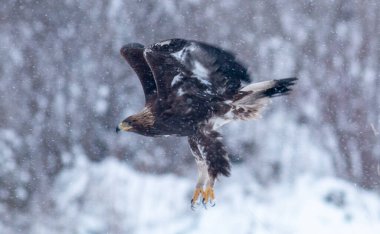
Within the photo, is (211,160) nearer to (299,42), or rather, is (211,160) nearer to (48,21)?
(299,42)

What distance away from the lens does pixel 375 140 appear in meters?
4.95

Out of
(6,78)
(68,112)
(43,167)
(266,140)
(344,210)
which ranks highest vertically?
(6,78)

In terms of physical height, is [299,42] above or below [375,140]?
above

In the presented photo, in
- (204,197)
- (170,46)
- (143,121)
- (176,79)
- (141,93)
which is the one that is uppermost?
(170,46)

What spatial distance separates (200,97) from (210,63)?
31 centimetres

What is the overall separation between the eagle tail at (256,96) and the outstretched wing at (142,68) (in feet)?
2.02

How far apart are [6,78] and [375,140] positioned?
3.85 meters

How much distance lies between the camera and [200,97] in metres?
3.48

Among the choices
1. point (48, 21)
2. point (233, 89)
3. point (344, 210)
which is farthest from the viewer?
point (48, 21)

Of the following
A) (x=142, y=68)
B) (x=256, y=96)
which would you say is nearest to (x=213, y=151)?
(x=256, y=96)

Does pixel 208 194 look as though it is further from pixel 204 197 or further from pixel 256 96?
pixel 256 96

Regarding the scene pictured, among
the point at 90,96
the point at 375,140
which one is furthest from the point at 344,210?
the point at 90,96

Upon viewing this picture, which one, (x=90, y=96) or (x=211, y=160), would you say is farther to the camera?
(x=90, y=96)

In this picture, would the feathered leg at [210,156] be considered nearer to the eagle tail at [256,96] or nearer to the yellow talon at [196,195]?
the yellow talon at [196,195]
